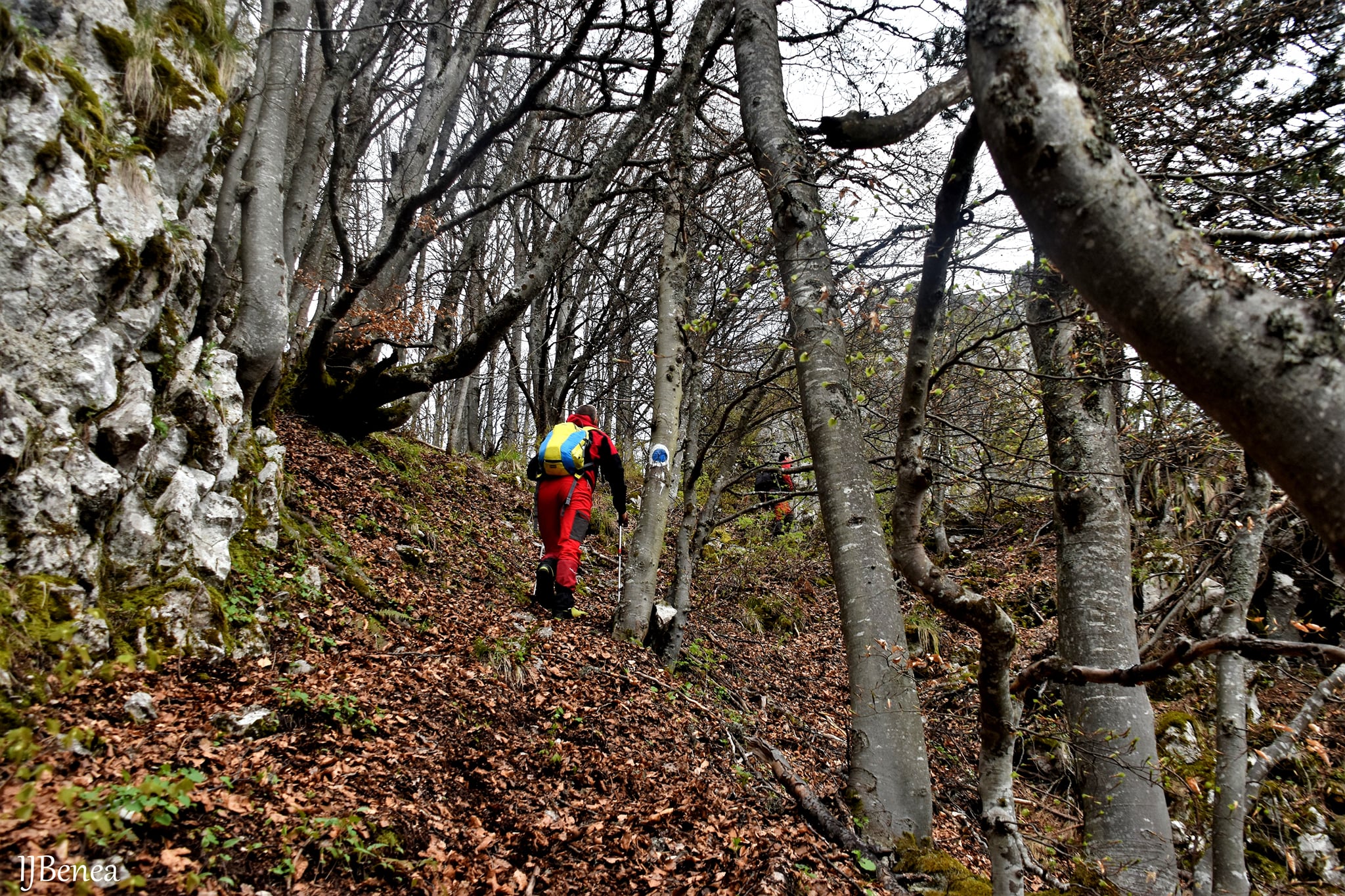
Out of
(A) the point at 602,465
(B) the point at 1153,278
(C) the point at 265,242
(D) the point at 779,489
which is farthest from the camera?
(D) the point at 779,489

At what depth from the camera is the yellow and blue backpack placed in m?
6.43

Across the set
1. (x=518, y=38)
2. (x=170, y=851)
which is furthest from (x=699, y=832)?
(x=518, y=38)

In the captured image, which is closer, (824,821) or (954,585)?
(954,585)

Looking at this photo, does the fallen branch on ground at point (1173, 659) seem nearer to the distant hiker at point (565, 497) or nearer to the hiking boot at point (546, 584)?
the distant hiker at point (565, 497)

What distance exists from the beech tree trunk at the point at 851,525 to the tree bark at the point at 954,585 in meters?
1.04

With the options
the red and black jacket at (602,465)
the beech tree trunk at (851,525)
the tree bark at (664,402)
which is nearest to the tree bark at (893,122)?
the beech tree trunk at (851,525)

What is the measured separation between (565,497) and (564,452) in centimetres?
46

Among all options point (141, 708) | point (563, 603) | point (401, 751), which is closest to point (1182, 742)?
point (563, 603)

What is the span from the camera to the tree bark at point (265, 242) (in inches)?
206

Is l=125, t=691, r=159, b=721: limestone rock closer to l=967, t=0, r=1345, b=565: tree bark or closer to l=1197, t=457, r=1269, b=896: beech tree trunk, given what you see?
l=967, t=0, r=1345, b=565: tree bark

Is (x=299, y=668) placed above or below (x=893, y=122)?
below

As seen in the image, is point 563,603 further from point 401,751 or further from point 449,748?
point 401,751

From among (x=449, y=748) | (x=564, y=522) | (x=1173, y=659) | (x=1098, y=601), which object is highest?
(x=564, y=522)

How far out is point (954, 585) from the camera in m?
2.49
